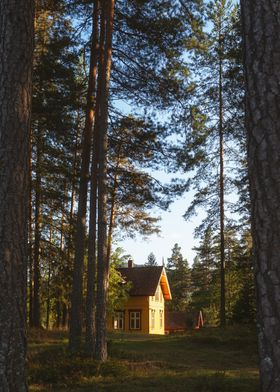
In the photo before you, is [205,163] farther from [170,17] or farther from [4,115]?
[4,115]

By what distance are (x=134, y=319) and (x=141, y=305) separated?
161cm

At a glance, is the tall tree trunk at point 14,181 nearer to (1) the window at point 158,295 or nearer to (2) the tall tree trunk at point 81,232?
(2) the tall tree trunk at point 81,232

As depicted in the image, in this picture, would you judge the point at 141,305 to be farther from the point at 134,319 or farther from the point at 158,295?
the point at 158,295

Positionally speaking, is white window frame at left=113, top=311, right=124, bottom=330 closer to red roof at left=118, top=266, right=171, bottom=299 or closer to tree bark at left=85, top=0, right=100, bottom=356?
red roof at left=118, top=266, right=171, bottom=299

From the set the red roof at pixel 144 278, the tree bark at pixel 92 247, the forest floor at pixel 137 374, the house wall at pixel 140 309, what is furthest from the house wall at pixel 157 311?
the tree bark at pixel 92 247

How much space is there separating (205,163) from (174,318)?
31.9 m

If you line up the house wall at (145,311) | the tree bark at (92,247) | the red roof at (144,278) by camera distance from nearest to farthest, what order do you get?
the tree bark at (92,247), the house wall at (145,311), the red roof at (144,278)

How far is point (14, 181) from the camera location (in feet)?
15.6

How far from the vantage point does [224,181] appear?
24953mm

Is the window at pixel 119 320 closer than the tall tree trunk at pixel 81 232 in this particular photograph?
No

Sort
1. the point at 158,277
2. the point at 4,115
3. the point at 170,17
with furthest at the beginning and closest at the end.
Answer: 1. the point at 158,277
2. the point at 170,17
3. the point at 4,115

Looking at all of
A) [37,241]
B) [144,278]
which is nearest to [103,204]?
[37,241]

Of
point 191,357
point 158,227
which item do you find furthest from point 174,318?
point 191,357

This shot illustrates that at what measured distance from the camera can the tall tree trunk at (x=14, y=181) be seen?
14.8ft
